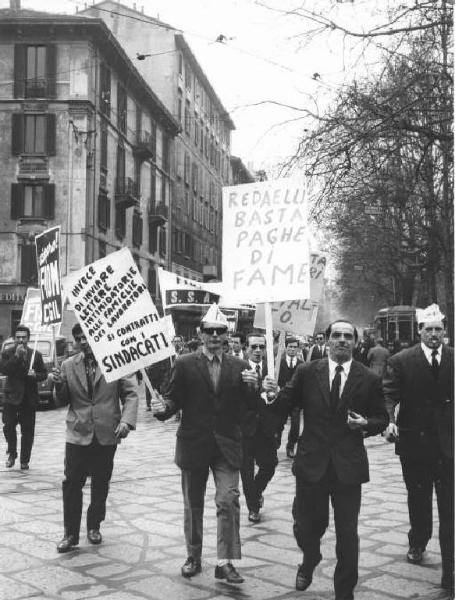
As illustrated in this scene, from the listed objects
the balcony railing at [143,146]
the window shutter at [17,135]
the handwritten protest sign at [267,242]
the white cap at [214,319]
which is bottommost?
the white cap at [214,319]

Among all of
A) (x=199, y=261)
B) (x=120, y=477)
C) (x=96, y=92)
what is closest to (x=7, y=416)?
(x=120, y=477)

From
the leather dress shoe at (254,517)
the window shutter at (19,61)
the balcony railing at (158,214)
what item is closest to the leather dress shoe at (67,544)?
the leather dress shoe at (254,517)

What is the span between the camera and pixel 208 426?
5699 mm

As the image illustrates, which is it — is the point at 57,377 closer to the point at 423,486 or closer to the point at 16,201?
the point at 423,486

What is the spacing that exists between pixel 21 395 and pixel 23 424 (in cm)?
38

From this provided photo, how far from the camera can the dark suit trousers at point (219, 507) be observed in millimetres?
5430

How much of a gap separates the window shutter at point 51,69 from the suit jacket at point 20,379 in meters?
25.6

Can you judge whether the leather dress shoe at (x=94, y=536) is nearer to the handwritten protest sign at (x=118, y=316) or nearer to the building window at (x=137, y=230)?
the handwritten protest sign at (x=118, y=316)

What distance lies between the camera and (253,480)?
7.55 meters

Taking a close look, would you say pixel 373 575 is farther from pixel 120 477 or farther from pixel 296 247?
pixel 120 477

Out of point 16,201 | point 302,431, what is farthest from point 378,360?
point 16,201

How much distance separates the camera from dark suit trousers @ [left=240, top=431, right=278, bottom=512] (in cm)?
743

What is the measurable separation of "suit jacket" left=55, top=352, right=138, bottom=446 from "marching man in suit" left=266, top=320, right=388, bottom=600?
6.01 ft

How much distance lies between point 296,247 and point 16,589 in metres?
2.94
